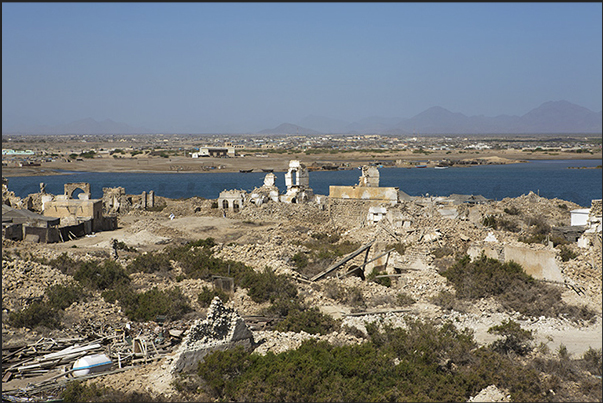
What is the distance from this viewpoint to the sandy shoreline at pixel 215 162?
96.6 m

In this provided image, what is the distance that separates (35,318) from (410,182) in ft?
226

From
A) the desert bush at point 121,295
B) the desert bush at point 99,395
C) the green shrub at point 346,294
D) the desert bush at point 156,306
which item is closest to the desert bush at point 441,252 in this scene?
the green shrub at point 346,294

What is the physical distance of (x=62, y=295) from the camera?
13188mm

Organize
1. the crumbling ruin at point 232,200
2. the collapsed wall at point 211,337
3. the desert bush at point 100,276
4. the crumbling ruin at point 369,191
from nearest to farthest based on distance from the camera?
the collapsed wall at point 211,337 < the desert bush at point 100,276 < the crumbling ruin at point 369,191 < the crumbling ruin at point 232,200

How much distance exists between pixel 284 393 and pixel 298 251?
387 inches

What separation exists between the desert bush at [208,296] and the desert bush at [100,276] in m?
2.22

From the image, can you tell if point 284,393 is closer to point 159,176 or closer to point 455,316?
point 455,316

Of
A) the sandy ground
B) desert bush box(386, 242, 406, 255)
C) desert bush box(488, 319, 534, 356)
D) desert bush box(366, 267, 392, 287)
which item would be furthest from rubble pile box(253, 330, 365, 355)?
desert bush box(386, 242, 406, 255)

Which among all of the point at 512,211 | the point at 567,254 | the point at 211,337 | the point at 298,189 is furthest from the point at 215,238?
the point at 211,337

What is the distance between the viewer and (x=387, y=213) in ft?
74.8

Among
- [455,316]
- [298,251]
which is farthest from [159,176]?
[455,316]

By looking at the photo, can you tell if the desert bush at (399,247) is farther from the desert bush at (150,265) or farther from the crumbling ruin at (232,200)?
the crumbling ruin at (232,200)

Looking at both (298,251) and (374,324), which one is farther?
(298,251)

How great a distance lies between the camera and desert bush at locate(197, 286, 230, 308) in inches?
537
